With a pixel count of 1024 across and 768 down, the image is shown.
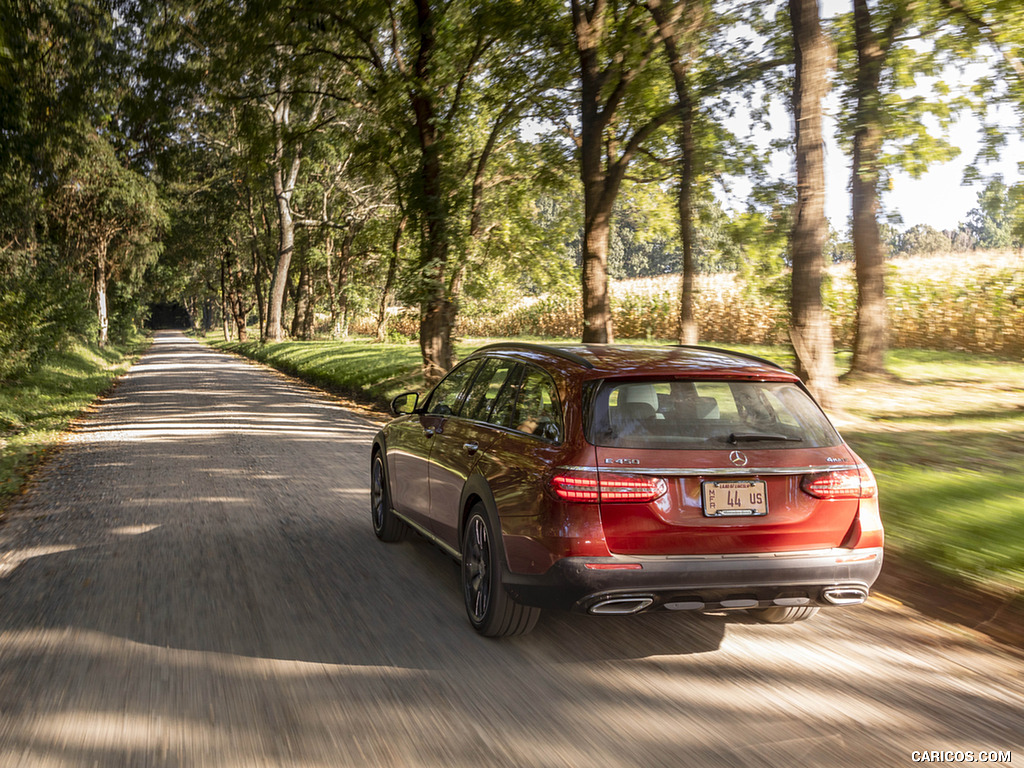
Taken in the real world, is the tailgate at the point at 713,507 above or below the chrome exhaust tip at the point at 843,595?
above

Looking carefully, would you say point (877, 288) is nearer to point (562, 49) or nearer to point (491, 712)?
point (562, 49)

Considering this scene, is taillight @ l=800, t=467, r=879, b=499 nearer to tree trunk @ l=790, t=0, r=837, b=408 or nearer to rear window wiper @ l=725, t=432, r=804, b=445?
rear window wiper @ l=725, t=432, r=804, b=445

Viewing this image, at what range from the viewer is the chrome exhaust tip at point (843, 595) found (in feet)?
14.0

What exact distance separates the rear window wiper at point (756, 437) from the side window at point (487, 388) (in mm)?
1533

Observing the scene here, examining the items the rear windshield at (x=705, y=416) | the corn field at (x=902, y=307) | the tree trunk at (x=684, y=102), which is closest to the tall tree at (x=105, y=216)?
the corn field at (x=902, y=307)

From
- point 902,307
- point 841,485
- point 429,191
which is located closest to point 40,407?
point 429,191

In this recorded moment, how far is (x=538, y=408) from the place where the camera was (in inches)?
185

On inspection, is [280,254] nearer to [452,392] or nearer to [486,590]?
[452,392]

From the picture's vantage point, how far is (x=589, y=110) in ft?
47.1

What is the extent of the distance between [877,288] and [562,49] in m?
7.27

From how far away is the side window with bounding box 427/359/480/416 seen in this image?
235 inches

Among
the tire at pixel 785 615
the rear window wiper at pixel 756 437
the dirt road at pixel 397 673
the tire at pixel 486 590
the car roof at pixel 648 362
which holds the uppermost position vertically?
the car roof at pixel 648 362

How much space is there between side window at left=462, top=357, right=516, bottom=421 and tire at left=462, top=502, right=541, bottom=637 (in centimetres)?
69

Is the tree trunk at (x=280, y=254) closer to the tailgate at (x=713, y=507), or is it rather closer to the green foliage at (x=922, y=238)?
the tailgate at (x=713, y=507)
